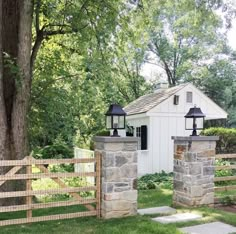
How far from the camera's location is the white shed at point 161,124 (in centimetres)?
1168

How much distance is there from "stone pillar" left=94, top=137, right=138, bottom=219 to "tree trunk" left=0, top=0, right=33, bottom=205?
60.1 inches

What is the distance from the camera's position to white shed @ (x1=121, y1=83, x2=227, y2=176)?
11.7 metres

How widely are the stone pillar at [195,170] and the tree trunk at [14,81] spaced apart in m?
2.82

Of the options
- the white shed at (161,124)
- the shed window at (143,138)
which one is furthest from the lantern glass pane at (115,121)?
the shed window at (143,138)

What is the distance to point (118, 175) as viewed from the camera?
17.2ft

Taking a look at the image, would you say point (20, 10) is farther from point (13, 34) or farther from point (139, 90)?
point (139, 90)

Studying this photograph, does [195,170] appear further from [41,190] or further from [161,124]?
[161,124]

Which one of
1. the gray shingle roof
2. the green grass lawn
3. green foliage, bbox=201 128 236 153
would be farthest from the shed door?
the green grass lawn

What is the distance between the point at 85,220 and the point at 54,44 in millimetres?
5135

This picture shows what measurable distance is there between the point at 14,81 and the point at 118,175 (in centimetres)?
249

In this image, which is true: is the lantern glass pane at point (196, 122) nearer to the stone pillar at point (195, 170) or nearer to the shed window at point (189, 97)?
the stone pillar at point (195, 170)

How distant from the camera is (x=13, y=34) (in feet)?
20.2

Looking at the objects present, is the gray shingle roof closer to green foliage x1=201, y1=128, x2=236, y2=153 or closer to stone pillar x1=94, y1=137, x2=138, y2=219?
green foliage x1=201, y1=128, x2=236, y2=153

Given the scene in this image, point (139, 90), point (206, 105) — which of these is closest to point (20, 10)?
point (206, 105)
